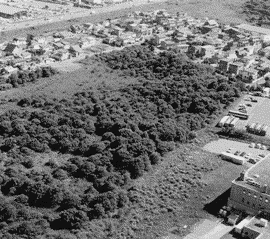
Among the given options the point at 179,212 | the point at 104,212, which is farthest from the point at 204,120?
the point at 104,212

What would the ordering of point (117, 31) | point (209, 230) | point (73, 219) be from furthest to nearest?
point (117, 31), point (209, 230), point (73, 219)

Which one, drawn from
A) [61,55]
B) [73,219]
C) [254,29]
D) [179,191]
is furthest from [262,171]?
[254,29]

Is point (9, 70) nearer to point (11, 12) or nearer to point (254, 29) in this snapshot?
point (11, 12)

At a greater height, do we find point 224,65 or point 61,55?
point 224,65

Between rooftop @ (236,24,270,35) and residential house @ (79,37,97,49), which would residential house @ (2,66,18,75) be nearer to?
residential house @ (79,37,97,49)

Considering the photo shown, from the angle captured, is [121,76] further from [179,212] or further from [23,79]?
[179,212]

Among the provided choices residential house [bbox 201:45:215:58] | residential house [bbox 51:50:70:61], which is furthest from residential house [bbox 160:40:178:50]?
residential house [bbox 51:50:70:61]
